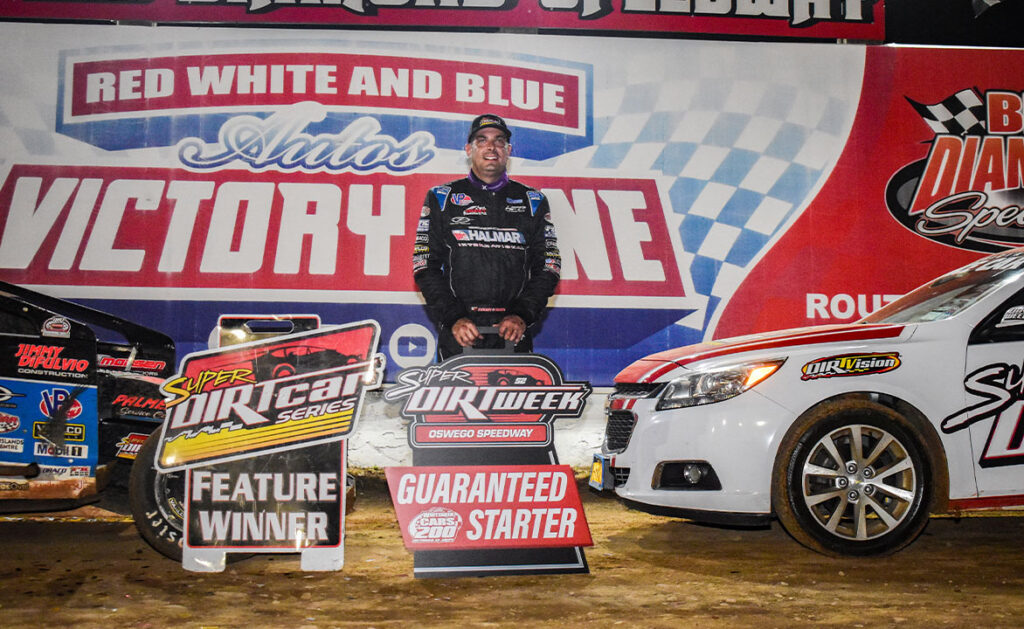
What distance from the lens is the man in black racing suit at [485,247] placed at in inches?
204

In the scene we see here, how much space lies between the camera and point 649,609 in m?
3.37

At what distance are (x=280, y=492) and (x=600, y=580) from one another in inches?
60.7

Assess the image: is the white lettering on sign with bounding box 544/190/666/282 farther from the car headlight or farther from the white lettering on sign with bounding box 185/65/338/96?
the car headlight

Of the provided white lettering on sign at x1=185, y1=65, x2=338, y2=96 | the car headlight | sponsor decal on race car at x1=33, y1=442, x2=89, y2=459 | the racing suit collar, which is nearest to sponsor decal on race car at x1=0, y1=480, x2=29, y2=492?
sponsor decal on race car at x1=33, y1=442, x2=89, y2=459

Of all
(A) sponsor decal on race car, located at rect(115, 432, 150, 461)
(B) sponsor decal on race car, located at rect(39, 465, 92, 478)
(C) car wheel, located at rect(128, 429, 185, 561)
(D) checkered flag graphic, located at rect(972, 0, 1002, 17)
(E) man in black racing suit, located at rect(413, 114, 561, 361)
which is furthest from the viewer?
(D) checkered flag graphic, located at rect(972, 0, 1002, 17)

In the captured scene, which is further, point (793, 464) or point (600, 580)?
point (793, 464)

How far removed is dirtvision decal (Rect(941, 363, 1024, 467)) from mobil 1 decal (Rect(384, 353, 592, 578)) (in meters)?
2.00

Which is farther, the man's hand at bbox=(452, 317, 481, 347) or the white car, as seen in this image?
the man's hand at bbox=(452, 317, 481, 347)

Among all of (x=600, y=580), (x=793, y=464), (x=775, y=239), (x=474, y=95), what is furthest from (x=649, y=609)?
(x=474, y=95)

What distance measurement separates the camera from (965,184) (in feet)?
22.1

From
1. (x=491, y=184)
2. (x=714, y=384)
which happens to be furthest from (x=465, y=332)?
(x=714, y=384)

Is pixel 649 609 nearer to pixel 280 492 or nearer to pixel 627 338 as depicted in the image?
pixel 280 492

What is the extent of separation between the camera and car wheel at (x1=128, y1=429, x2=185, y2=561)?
158 inches

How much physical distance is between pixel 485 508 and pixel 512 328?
1.19 meters
